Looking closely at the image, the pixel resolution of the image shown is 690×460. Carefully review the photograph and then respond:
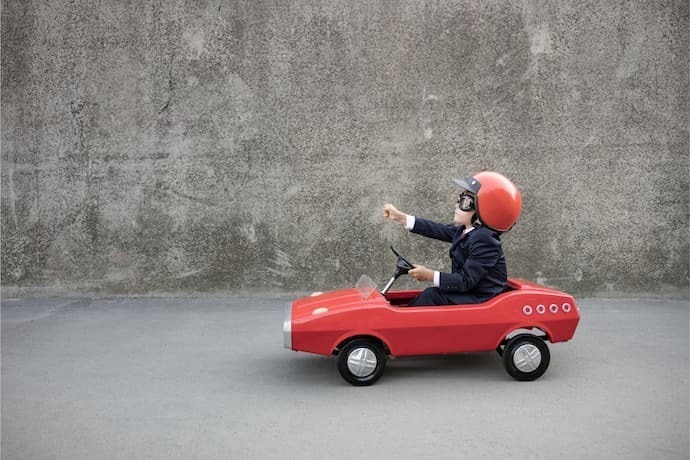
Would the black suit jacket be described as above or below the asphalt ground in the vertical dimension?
above

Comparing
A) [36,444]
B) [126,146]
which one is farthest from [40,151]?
[36,444]

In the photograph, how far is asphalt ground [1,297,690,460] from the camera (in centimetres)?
219

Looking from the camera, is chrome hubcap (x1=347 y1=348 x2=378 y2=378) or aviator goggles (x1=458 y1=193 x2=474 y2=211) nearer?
chrome hubcap (x1=347 y1=348 x2=378 y2=378)

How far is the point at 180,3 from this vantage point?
14.8 feet

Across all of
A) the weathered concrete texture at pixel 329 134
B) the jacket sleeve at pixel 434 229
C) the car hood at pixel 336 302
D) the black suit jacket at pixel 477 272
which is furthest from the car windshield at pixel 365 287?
the weathered concrete texture at pixel 329 134

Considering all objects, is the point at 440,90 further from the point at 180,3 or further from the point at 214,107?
the point at 180,3

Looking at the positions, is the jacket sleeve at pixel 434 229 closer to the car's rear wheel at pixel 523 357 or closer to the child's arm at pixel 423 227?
the child's arm at pixel 423 227

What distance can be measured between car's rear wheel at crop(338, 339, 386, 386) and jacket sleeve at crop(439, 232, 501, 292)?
0.43m

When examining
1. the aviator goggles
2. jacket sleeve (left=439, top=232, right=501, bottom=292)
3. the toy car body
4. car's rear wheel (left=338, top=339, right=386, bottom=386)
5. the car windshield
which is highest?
the aviator goggles

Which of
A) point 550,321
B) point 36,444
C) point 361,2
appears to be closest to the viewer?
point 36,444

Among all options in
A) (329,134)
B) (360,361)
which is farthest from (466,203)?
(329,134)

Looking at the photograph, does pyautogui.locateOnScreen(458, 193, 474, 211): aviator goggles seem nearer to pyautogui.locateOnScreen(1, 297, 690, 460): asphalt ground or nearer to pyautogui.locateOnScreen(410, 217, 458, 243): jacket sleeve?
pyautogui.locateOnScreen(410, 217, 458, 243): jacket sleeve

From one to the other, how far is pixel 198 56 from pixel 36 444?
3.07m

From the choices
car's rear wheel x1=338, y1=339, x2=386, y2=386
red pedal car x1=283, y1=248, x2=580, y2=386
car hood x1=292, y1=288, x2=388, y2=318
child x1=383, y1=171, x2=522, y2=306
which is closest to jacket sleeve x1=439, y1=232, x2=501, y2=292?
child x1=383, y1=171, x2=522, y2=306
